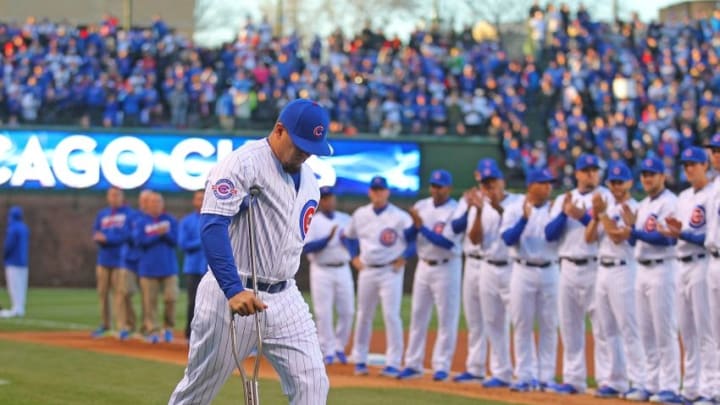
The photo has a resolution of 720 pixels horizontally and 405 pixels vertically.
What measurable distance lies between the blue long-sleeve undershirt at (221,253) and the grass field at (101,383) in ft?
15.7

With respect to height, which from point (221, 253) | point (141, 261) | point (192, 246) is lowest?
point (141, 261)

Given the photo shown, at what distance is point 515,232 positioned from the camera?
12.5 metres

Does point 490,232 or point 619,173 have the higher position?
point 619,173

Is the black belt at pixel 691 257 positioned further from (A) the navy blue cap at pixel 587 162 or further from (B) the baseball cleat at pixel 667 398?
(A) the navy blue cap at pixel 587 162

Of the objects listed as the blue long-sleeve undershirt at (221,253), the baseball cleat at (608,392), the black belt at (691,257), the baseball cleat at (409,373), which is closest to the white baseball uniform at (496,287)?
the baseball cleat at (409,373)

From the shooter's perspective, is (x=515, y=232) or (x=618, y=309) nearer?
(x=618, y=309)

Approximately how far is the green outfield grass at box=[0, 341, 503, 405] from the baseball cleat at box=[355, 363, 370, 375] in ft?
4.90

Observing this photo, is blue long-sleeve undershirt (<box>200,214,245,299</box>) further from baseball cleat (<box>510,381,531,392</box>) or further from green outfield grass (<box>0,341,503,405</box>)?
baseball cleat (<box>510,381,531,392</box>)

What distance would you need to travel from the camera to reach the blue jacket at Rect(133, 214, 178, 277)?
17.1 metres

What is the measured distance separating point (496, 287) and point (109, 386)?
4.00m

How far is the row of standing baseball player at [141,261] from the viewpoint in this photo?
1708cm

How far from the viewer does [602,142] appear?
27438 millimetres

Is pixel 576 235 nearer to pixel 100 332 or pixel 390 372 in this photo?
pixel 390 372

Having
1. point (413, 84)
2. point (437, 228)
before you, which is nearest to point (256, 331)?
point (437, 228)
